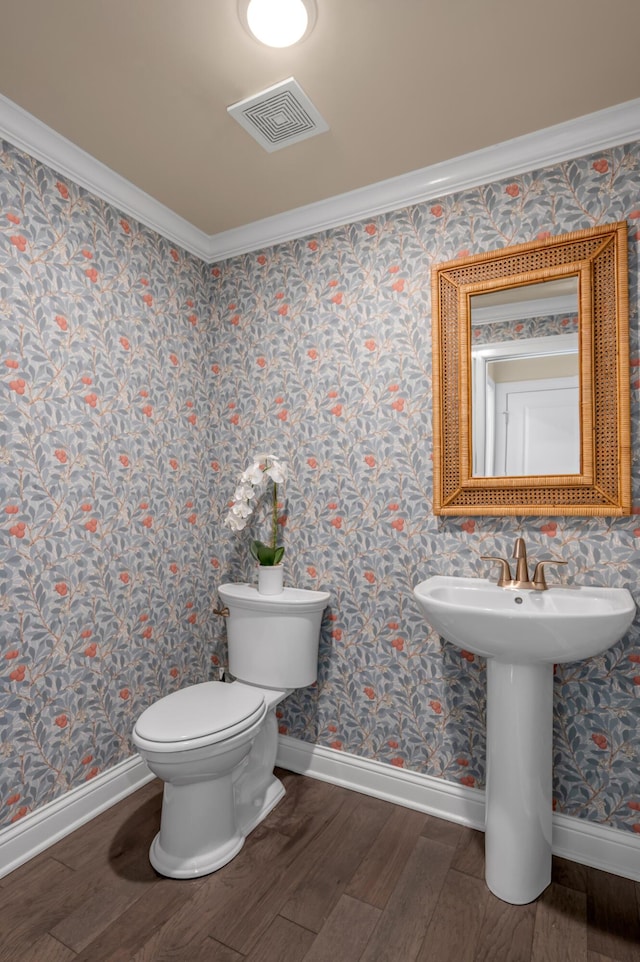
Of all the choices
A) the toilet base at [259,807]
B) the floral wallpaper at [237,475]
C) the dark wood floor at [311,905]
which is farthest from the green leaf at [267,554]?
the dark wood floor at [311,905]

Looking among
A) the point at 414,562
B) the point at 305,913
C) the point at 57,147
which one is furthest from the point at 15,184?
the point at 305,913

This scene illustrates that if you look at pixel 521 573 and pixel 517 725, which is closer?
pixel 517 725

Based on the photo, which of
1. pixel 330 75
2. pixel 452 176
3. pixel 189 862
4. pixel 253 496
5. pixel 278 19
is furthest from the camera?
pixel 253 496

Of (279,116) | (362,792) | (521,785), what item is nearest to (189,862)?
(362,792)

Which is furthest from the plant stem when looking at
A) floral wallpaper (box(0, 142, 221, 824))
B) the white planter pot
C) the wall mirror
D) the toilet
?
the wall mirror

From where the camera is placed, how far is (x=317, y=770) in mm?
2230

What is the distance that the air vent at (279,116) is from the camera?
1593 mm

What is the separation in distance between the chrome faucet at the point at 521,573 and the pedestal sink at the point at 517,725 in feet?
0.17

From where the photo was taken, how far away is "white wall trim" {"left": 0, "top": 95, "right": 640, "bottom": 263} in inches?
67.1

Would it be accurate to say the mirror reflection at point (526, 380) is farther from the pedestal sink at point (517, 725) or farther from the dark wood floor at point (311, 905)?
the dark wood floor at point (311, 905)

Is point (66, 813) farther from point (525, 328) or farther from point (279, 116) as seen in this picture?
point (279, 116)

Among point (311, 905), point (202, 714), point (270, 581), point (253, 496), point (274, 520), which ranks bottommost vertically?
point (311, 905)

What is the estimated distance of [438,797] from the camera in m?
1.97

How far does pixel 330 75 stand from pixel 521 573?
5.38 ft
